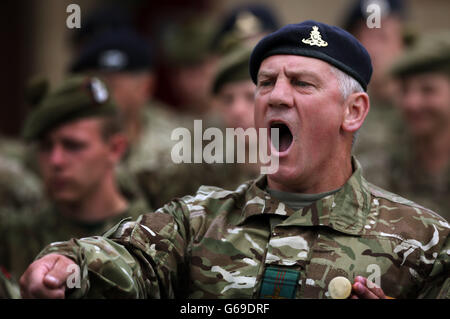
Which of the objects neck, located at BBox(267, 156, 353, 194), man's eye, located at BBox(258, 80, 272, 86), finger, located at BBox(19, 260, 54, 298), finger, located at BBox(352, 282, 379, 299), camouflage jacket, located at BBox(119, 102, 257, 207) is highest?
man's eye, located at BBox(258, 80, 272, 86)

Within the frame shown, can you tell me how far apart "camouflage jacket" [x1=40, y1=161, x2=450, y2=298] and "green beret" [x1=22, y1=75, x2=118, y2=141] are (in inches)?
109

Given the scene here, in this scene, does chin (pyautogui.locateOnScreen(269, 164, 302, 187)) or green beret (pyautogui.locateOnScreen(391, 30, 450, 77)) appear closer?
chin (pyautogui.locateOnScreen(269, 164, 302, 187))

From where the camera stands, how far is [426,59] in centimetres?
838

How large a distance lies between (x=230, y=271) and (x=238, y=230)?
19cm

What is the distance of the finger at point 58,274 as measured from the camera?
3.35 metres

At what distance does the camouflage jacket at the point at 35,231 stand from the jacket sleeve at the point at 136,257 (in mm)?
2588

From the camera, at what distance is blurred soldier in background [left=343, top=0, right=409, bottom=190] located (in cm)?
933

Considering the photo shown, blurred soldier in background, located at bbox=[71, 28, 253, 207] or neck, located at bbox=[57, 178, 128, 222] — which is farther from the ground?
blurred soldier in background, located at bbox=[71, 28, 253, 207]

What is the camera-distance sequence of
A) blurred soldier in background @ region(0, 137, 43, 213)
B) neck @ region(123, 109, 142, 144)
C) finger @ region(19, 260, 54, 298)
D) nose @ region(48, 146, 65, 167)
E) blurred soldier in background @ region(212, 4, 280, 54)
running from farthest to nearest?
blurred soldier in background @ region(212, 4, 280, 54)
neck @ region(123, 109, 142, 144)
blurred soldier in background @ region(0, 137, 43, 213)
nose @ region(48, 146, 65, 167)
finger @ region(19, 260, 54, 298)

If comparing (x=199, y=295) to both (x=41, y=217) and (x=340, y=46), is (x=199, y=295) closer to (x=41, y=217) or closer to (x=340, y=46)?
(x=340, y=46)

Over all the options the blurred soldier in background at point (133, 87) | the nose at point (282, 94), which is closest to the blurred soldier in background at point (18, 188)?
the blurred soldier in background at point (133, 87)

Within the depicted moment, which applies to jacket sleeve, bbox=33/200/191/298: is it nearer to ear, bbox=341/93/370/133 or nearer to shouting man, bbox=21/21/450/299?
shouting man, bbox=21/21/450/299

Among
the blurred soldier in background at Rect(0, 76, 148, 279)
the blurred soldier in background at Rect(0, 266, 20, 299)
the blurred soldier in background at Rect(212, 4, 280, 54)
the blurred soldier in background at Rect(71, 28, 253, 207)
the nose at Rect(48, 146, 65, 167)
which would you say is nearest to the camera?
the blurred soldier in background at Rect(0, 266, 20, 299)

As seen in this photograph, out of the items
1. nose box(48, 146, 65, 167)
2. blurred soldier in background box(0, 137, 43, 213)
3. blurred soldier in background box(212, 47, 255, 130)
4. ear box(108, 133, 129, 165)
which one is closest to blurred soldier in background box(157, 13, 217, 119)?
blurred soldier in background box(0, 137, 43, 213)
